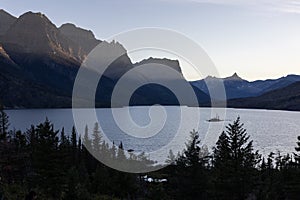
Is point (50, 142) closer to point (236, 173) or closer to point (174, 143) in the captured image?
point (236, 173)

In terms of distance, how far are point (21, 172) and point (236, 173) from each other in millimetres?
39532

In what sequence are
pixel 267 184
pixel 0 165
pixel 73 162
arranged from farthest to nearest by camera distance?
pixel 73 162, pixel 267 184, pixel 0 165

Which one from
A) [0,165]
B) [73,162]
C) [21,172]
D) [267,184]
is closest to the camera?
[0,165]

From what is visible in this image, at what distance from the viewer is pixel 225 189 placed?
43.1m

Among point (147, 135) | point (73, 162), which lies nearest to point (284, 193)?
point (73, 162)

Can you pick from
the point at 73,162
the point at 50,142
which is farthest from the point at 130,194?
the point at 73,162

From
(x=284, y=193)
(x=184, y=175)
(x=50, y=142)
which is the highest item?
(x=50, y=142)

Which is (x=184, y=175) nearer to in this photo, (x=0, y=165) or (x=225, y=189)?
(x=225, y=189)

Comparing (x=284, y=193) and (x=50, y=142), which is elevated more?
(x=50, y=142)

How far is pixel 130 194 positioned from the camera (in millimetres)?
55469

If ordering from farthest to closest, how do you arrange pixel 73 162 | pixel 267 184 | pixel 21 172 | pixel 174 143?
pixel 174 143
pixel 73 162
pixel 21 172
pixel 267 184

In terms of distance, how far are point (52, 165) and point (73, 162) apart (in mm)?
42761

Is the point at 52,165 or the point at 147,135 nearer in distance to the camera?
the point at 52,165

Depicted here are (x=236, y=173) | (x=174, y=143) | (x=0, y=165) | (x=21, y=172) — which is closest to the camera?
(x=236, y=173)
